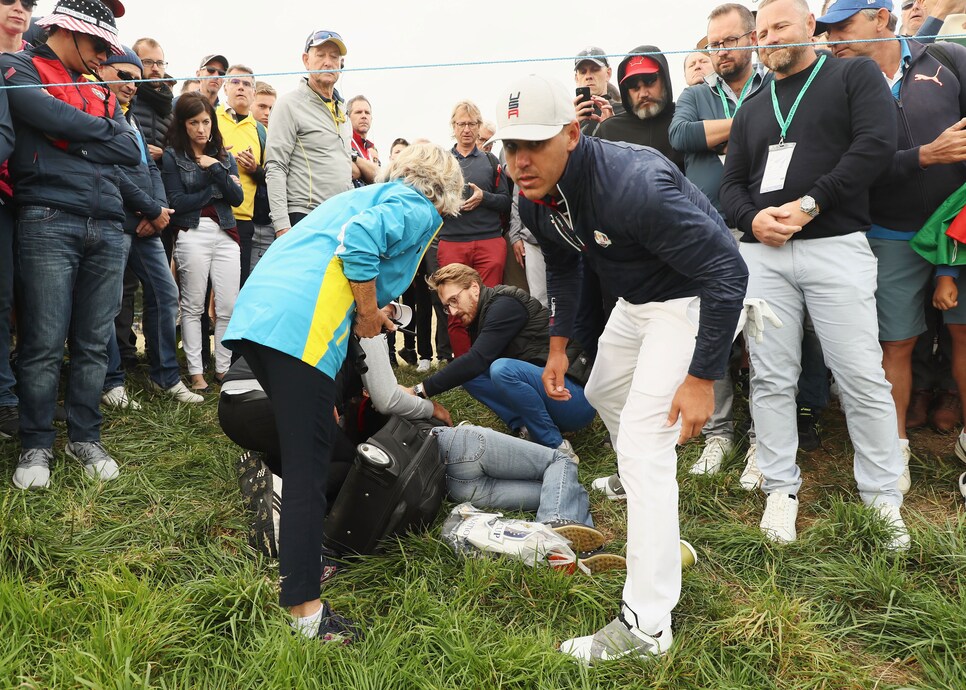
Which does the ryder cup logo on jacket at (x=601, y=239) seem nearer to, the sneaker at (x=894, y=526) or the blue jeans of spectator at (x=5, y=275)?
the sneaker at (x=894, y=526)

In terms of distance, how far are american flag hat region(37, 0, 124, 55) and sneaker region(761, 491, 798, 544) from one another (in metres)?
3.90

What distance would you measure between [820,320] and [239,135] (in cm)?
475

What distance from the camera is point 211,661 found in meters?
2.29

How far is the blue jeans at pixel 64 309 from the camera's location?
3.49 m

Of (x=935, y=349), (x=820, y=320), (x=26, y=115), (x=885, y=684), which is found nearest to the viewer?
(x=885, y=684)

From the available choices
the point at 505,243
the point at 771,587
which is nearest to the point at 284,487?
the point at 771,587

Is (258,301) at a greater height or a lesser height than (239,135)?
lesser

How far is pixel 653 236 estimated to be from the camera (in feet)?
7.40

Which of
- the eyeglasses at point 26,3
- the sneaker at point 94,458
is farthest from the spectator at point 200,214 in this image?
the sneaker at point 94,458

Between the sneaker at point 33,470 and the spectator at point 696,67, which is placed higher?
the spectator at point 696,67

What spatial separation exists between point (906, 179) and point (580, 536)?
92.5 inches

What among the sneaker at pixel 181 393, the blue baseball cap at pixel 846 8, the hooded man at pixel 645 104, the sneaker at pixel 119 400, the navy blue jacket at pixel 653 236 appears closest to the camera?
the navy blue jacket at pixel 653 236

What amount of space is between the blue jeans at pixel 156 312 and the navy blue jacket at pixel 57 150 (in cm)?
119

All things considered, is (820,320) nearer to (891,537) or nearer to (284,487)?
(891,537)
